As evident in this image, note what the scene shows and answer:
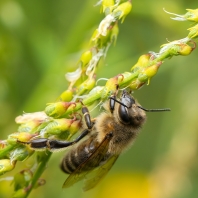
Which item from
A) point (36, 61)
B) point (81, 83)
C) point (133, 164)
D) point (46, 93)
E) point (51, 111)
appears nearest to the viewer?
point (51, 111)

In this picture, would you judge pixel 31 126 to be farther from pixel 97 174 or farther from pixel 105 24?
pixel 97 174

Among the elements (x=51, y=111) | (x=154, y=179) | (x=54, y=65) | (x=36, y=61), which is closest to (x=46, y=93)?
(x=54, y=65)

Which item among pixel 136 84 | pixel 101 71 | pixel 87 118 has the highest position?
pixel 136 84

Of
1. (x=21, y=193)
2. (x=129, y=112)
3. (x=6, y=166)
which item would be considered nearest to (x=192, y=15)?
(x=129, y=112)

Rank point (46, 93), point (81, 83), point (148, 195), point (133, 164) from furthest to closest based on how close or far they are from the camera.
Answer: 1. point (133, 164)
2. point (148, 195)
3. point (46, 93)
4. point (81, 83)

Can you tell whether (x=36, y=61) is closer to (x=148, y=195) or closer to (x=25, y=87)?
(x=25, y=87)

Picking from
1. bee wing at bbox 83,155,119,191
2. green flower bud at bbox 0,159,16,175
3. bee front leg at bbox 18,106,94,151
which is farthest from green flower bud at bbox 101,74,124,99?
bee wing at bbox 83,155,119,191

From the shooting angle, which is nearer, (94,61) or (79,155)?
(94,61)
